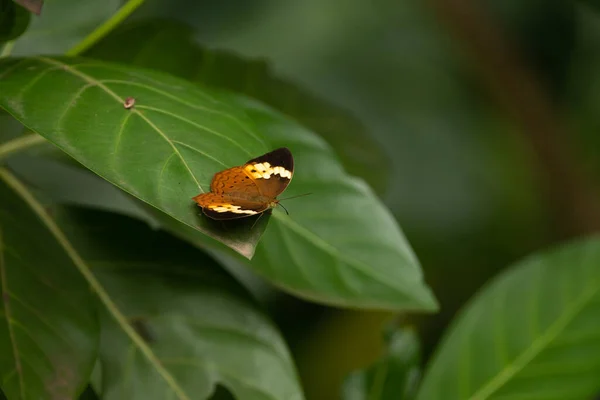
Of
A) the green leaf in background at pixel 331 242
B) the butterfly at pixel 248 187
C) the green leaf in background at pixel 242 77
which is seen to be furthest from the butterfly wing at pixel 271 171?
the green leaf in background at pixel 242 77

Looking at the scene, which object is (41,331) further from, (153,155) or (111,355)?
(153,155)

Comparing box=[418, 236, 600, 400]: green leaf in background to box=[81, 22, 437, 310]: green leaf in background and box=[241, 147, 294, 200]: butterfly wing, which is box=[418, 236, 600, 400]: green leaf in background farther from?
box=[241, 147, 294, 200]: butterfly wing

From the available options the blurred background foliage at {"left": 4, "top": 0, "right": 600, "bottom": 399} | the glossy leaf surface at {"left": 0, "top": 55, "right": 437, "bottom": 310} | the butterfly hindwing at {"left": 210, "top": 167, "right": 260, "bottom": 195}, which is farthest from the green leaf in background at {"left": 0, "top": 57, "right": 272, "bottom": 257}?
the blurred background foliage at {"left": 4, "top": 0, "right": 600, "bottom": 399}

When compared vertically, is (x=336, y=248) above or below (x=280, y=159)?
below

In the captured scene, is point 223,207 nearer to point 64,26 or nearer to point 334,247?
point 334,247

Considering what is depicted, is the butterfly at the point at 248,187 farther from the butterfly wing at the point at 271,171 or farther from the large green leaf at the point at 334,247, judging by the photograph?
the large green leaf at the point at 334,247

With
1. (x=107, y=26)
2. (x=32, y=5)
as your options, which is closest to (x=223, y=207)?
(x=32, y=5)
